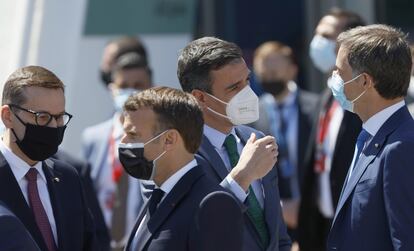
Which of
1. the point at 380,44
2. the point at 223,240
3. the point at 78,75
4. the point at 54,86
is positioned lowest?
the point at 78,75

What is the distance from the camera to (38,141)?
380 cm

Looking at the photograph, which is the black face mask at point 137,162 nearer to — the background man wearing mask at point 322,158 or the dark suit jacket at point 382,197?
the dark suit jacket at point 382,197

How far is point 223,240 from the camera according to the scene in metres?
3.22

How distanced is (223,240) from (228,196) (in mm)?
145

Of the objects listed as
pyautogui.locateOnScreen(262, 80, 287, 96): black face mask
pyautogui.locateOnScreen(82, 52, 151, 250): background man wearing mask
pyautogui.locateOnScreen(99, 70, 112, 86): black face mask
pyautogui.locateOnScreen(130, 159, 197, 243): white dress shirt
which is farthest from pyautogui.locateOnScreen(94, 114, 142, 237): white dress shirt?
pyautogui.locateOnScreen(130, 159, 197, 243): white dress shirt

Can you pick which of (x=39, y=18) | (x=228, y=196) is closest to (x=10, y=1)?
(x=39, y=18)

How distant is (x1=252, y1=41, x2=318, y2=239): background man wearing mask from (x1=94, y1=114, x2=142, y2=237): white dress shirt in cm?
102

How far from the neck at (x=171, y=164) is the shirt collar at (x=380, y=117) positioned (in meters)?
0.75

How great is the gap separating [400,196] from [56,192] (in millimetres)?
1334

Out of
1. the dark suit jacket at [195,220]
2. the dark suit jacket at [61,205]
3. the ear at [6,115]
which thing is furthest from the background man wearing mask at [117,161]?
the dark suit jacket at [195,220]

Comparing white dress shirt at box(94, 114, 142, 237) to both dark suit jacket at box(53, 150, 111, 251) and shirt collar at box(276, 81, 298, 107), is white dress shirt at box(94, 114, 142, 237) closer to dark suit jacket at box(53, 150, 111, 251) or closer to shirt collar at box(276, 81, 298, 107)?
dark suit jacket at box(53, 150, 111, 251)

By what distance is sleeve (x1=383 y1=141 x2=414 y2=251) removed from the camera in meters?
3.56

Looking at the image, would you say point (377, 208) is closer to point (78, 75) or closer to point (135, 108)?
point (135, 108)

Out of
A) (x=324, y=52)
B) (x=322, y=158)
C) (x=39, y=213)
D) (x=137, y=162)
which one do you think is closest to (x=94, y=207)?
(x=39, y=213)
